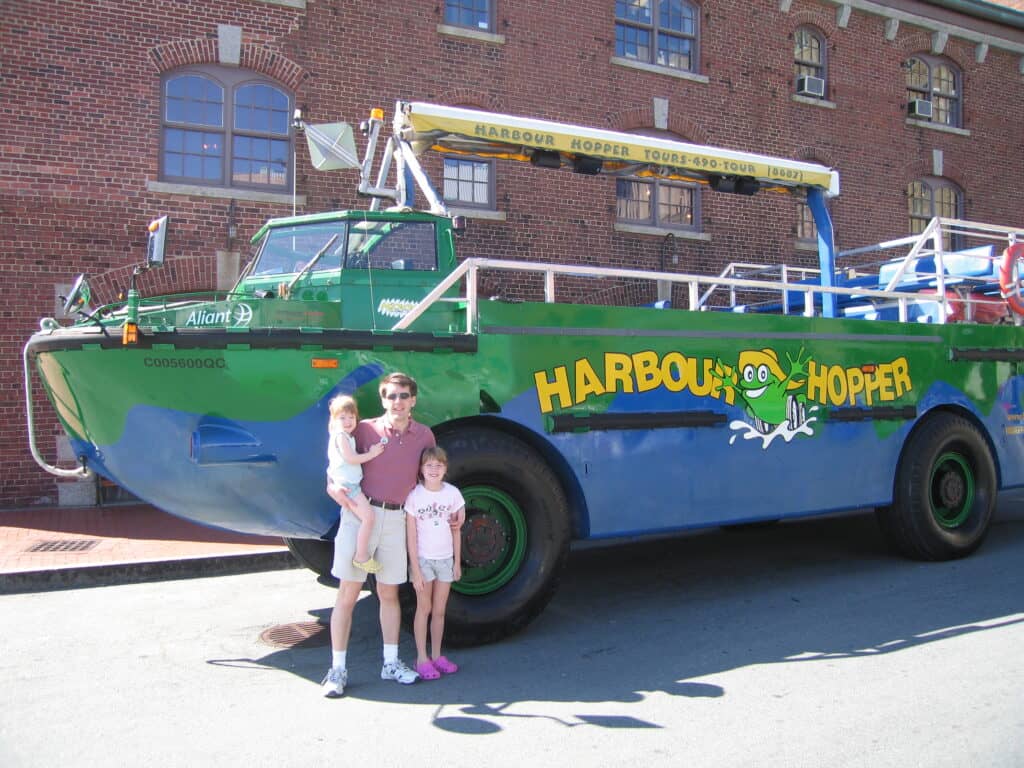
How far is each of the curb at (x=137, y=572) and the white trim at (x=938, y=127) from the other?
14353 millimetres

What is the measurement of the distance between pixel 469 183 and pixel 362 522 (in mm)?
8931

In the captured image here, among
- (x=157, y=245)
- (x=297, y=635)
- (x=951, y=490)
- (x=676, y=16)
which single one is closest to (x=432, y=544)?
(x=297, y=635)

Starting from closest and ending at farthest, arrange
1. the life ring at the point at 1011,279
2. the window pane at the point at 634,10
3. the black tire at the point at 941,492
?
the black tire at the point at 941,492 < the life ring at the point at 1011,279 < the window pane at the point at 634,10

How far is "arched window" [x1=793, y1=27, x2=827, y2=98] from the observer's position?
50.6 feet

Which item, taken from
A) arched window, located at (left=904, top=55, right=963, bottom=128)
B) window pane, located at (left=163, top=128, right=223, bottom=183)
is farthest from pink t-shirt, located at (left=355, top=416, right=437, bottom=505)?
arched window, located at (left=904, top=55, right=963, bottom=128)

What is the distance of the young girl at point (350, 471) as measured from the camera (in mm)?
4582

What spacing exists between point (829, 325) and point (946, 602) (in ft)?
7.27

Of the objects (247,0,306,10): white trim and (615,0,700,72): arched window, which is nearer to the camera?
(247,0,306,10): white trim

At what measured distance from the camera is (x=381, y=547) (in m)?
4.71

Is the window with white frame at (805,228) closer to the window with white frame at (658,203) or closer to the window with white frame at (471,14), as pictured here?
the window with white frame at (658,203)

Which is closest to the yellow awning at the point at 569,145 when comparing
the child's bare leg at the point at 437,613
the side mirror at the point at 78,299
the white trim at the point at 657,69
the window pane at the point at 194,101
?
the side mirror at the point at 78,299

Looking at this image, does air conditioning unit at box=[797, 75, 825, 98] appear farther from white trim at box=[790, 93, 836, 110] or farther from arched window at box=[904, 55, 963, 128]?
arched window at box=[904, 55, 963, 128]

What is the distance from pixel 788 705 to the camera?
436cm

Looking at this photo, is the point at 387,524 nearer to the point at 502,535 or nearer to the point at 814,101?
the point at 502,535
